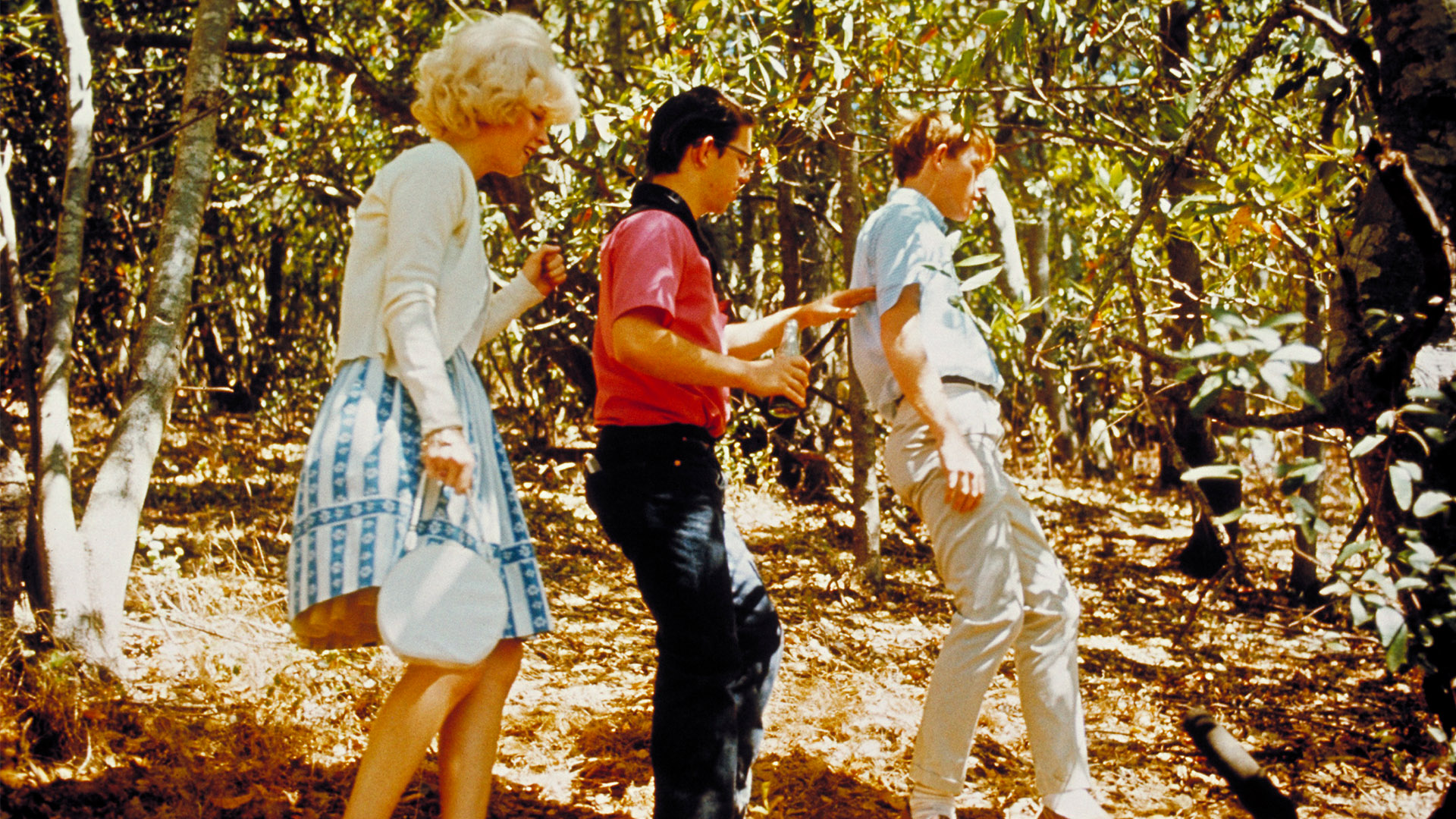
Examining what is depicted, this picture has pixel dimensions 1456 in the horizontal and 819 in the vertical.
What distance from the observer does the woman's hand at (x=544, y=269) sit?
2371 millimetres

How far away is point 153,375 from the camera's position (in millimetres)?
3281

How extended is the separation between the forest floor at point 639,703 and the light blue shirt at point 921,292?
74 cm

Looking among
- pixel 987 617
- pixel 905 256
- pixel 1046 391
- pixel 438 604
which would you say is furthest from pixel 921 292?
pixel 1046 391

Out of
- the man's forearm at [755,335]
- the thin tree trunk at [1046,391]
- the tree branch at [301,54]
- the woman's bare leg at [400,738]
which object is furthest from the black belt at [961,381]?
the thin tree trunk at [1046,391]

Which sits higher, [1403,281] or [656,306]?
[656,306]

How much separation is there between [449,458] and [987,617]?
4.20ft

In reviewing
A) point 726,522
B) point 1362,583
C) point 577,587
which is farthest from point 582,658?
point 1362,583

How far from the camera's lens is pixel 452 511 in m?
1.94

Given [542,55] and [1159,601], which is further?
[1159,601]

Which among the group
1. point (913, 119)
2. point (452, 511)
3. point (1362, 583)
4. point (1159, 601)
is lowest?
point (1159, 601)

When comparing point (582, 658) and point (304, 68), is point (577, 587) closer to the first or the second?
point (582, 658)

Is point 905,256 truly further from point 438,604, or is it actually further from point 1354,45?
point 438,604

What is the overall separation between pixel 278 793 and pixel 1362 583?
7.86ft

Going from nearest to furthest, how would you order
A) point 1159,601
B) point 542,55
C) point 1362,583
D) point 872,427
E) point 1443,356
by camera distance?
point 1362,583 → point 542,55 → point 1443,356 → point 872,427 → point 1159,601
